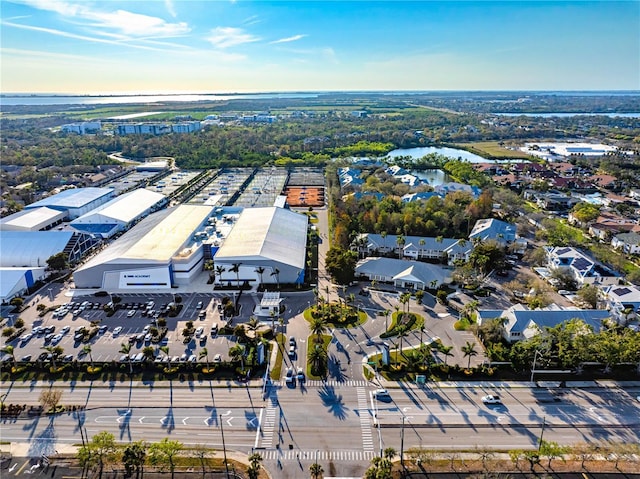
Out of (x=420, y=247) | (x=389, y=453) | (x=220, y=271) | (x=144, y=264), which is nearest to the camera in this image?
(x=389, y=453)

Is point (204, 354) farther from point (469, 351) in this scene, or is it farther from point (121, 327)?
point (469, 351)

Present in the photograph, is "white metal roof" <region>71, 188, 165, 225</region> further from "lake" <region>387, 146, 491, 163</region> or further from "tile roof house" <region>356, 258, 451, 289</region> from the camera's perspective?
"lake" <region>387, 146, 491, 163</region>

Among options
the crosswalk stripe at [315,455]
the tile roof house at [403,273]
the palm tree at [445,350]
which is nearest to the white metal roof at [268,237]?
the tile roof house at [403,273]

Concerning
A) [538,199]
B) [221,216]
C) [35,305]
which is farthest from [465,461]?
[538,199]

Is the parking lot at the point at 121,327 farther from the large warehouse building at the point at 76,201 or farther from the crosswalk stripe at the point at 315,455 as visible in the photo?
the large warehouse building at the point at 76,201

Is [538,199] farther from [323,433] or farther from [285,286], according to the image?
[323,433]

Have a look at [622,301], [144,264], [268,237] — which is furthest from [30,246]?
[622,301]
